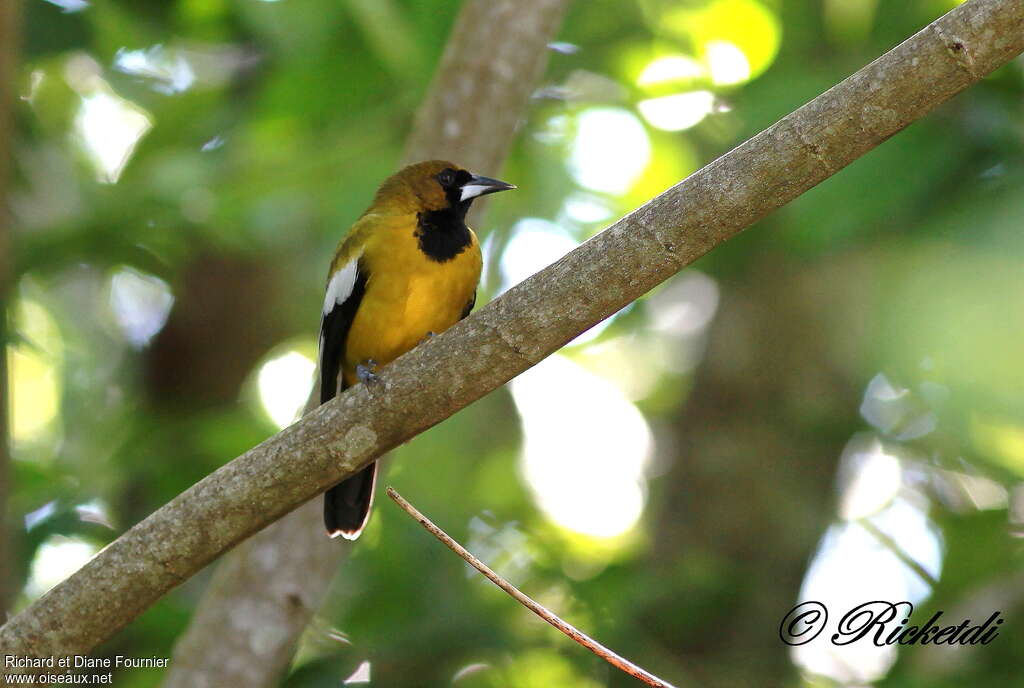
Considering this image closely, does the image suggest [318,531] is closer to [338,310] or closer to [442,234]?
[338,310]

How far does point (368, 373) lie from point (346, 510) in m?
1.05

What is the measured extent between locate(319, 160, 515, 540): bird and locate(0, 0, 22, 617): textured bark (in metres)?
1.25

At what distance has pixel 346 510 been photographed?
4.73 metres

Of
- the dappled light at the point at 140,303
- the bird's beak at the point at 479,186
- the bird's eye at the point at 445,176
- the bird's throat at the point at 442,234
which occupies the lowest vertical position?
the bird's throat at the point at 442,234

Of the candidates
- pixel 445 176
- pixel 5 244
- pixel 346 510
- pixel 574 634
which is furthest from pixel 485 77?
pixel 574 634

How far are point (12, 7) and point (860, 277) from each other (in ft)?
14.1

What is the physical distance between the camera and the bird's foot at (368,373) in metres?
3.01

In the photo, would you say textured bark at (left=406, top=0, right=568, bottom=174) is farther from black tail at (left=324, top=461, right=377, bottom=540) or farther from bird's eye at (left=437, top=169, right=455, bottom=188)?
black tail at (left=324, top=461, right=377, bottom=540)

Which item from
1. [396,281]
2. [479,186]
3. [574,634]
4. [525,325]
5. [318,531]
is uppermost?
[479,186]

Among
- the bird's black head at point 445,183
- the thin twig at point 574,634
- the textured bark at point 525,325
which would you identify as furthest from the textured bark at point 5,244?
the thin twig at point 574,634

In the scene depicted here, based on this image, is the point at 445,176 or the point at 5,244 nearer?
the point at 5,244

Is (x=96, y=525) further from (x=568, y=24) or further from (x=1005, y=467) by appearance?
(x=1005, y=467)

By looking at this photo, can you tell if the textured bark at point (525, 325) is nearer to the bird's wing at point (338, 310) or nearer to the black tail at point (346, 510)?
the black tail at point (346, 510)

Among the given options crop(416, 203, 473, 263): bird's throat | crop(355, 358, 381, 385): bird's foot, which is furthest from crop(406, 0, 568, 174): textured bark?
crop(355, 358, 381, 385): bird's foot
